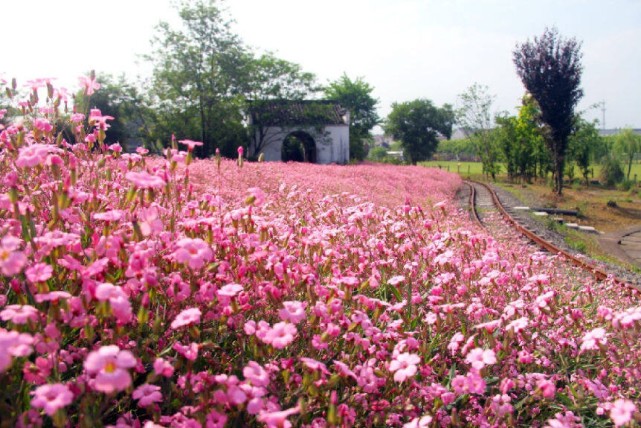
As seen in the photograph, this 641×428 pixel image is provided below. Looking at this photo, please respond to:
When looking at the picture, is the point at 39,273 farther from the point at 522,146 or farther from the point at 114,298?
→ the point at 522,146

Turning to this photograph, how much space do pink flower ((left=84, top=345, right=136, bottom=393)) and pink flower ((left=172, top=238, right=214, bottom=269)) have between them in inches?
17.8

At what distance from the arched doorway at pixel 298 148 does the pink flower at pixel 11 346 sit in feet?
117

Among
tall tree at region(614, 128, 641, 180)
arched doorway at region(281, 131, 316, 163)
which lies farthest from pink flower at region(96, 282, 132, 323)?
tall tree at region(614, 128, 641, 180)

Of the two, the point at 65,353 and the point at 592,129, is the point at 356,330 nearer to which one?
the point at 65,353

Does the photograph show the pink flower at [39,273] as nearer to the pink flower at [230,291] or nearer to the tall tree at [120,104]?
the pink flower at [230,291]

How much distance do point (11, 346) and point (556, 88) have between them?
25471 millimetres

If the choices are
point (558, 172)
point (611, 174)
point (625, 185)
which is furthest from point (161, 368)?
point (611, 174)

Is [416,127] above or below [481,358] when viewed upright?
above

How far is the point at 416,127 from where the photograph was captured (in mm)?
63406

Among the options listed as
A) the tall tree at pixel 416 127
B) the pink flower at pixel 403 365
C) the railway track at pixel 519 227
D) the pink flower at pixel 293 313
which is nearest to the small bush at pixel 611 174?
the railway track at pixel 519 227

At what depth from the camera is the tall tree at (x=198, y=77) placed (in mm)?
29453

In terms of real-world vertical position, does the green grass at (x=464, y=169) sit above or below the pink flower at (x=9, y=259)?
above

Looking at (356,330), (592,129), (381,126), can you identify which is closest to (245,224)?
(356,330)

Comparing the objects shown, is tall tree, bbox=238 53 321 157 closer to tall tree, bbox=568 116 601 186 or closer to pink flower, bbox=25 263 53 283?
tall tree, bbox=568 116 601 186
